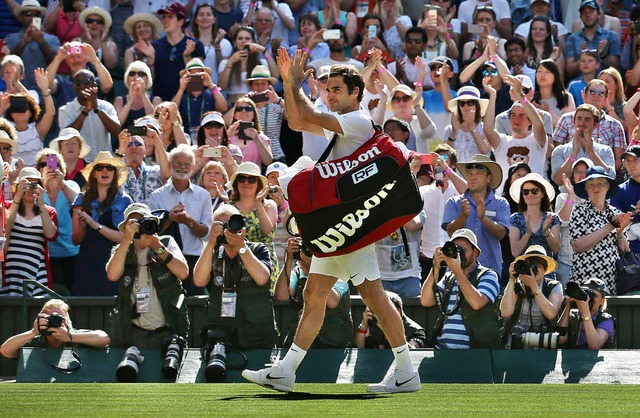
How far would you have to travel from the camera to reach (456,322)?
36.1ft

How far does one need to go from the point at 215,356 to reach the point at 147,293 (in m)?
0.89

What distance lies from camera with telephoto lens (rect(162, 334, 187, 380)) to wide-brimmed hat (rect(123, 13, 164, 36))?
6.86 metres

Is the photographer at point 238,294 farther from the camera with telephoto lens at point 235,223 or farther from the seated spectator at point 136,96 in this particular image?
the seated spectator at point 136,96

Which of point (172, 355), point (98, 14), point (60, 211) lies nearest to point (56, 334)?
point (172, 355)

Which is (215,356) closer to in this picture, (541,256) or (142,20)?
(541,256)

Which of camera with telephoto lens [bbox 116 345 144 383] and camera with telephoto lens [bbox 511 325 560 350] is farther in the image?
camera with telephoto lens [bbox 511 325 560 350]

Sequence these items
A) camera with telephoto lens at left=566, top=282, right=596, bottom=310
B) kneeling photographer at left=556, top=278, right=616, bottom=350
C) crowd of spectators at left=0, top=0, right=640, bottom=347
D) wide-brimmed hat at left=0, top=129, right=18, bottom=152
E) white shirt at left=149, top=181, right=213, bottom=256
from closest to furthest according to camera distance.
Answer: camera with telephoto lens at left=566, top=282, right=596, bottom=310 < kneeling photographer at left=556, top=278, right=616, bottom=350 < crowd of spectators at left=0, top=0, right=640, bottom=347 < white shirt at left=149, top=181, right=213, bottom=256 < wide-brimmed hat at left=0, top=129, right=18, bottom=152

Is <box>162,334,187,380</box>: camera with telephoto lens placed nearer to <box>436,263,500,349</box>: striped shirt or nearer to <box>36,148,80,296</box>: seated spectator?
<box>436,263,500,349</box>: striped shirt

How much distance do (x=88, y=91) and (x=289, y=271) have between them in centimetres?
425

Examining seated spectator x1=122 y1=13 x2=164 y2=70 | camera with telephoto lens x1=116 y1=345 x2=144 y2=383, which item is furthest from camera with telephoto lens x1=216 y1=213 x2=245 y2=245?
seated spectator x1=122 y1=13 x2=164 y2=70

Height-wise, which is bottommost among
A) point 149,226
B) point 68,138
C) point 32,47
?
point 149,226

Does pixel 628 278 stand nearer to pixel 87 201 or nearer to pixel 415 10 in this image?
pixel 87 201

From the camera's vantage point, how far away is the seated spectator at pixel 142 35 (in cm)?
1625

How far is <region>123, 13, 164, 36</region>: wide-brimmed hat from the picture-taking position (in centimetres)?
1672
